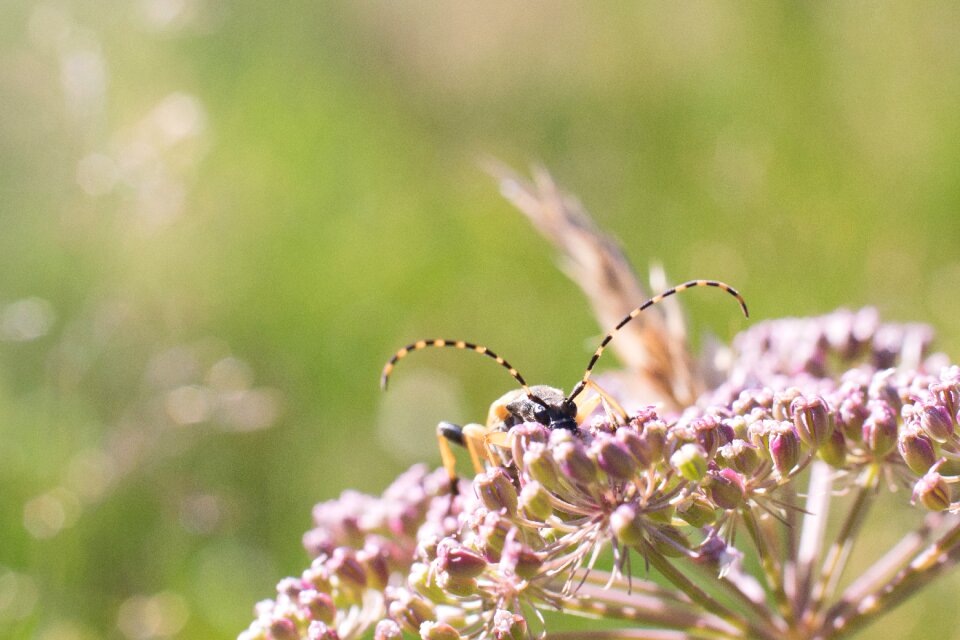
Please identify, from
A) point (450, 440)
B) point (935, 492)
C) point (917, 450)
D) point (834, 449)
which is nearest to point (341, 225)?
point (450, 440)

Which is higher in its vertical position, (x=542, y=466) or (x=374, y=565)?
(x=374, y=565)

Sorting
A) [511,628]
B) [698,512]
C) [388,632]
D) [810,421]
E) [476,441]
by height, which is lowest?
[511,628]

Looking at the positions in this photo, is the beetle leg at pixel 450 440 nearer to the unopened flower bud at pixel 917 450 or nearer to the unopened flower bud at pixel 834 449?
the unopened flower bud at pixel 834 449

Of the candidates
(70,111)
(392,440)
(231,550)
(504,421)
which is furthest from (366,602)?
(392,440)

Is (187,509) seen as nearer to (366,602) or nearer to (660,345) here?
(366,602)

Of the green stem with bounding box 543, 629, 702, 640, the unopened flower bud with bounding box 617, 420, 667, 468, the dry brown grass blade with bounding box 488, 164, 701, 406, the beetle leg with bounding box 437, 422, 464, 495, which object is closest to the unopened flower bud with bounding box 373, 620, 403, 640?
→ the green stem with bounding box 543, 629, 702, 640

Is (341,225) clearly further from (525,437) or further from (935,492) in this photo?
(935,492)

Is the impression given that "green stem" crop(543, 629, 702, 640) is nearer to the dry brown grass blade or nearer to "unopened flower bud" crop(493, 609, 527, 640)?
"unopened flower bud" crop(493, 609, 527, 640)
